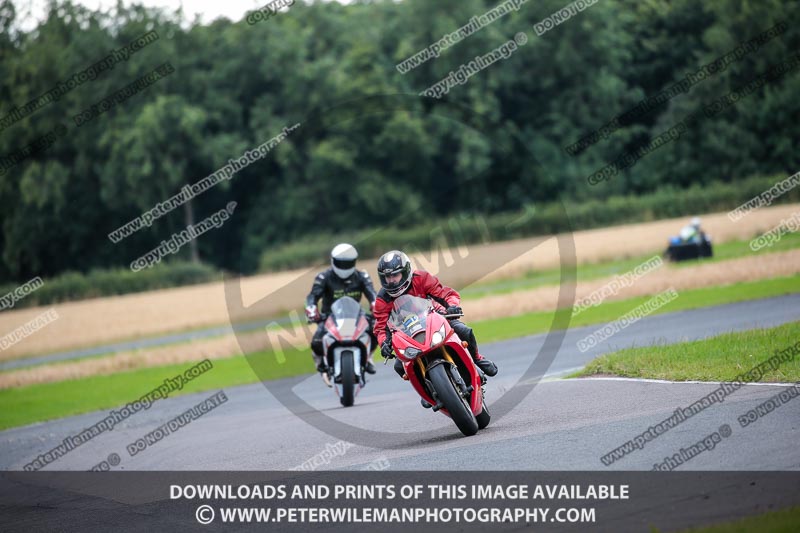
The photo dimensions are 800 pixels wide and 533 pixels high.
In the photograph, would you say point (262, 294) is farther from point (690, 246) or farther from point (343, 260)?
point (343, 260)

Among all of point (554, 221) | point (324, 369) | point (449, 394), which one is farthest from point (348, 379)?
point (554, 221)

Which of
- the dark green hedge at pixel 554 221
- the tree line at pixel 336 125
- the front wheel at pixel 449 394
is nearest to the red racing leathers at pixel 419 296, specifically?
the front wheel at pixel 449 394

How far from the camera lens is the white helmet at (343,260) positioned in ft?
47.1

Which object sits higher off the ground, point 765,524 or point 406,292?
point 406,292

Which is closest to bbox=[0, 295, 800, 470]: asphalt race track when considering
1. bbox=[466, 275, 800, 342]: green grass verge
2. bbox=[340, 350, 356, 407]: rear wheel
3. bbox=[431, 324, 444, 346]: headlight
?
bbox=[340, 350, 356, 407]: rear wheel

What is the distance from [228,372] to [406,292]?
15334 mm

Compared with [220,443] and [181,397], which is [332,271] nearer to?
[220,443]

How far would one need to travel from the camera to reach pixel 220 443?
40.8 ft

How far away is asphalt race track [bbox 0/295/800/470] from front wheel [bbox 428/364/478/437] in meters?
0.26

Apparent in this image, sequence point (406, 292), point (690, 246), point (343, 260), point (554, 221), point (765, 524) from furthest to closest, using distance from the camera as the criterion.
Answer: point (554, 221), point (690, 246), point (343, 260), point (406, 292), point (765, 524)

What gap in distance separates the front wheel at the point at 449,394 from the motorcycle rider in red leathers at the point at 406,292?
1.28 ft

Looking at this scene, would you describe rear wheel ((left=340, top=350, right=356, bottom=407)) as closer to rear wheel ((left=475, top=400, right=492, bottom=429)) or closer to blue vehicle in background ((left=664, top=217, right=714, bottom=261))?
rear wheel ((left=475, top=400, right=492, bottom=429))

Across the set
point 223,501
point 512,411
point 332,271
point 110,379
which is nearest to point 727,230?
point 110,379

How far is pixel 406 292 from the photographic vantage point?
32.8ft
